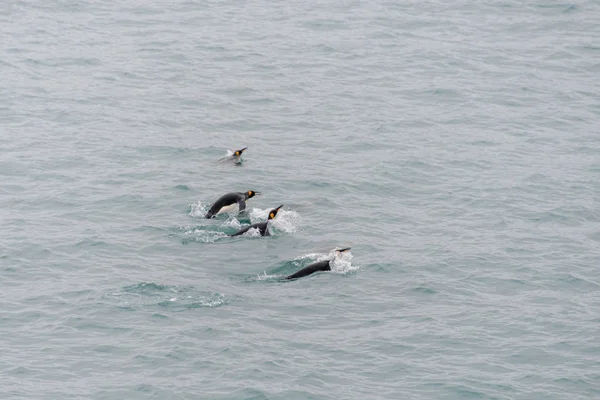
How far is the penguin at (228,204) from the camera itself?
99.3ft

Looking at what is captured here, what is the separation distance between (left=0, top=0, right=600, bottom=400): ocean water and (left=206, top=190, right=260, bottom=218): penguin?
0.42m

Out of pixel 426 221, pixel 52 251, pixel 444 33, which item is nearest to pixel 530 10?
pixel 444 33

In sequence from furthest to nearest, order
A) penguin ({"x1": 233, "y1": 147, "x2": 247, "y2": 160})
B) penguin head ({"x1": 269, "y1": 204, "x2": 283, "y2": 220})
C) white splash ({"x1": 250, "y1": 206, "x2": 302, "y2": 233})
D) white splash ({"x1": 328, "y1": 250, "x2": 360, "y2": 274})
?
penguin ({"x1": 233, "y1": 147, "x2": 247, "y2": 160}) < penguin head ({"x1": 269, "y1": 204, "x2": 283, "y2": 220}) < white splash ({"x1": 250, "y1": 206, "x2": 302, "y2": 233}) < white splash ({"x1": 328, "y1": 250, "x2": 360, "y2": 274})

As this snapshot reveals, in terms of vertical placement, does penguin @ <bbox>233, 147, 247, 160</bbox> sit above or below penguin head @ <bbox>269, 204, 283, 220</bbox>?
above

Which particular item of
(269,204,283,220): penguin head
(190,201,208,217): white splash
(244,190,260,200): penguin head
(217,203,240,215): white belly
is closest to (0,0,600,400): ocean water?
(190,201,208,217): white splash

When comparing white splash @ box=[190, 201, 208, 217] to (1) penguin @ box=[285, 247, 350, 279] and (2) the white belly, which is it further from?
(1) penguin @ box=[285, 247, 350, 279]

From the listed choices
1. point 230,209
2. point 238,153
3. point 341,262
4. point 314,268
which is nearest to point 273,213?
point 230,209

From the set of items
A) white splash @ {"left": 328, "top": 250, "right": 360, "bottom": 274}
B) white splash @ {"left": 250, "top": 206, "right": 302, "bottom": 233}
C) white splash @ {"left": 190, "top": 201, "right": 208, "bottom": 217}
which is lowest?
white splash @ {"left": 328, "top": 250, "right": 360, "bottom": 274}

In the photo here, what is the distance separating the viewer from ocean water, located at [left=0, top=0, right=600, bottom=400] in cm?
2197

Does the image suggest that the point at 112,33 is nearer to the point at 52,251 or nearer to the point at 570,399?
the point at 52,251

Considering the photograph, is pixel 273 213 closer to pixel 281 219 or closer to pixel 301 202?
pixel 281 219

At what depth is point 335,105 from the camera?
40969mm

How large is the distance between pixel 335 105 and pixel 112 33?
15.1 m

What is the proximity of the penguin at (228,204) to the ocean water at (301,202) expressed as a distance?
1.38ft
